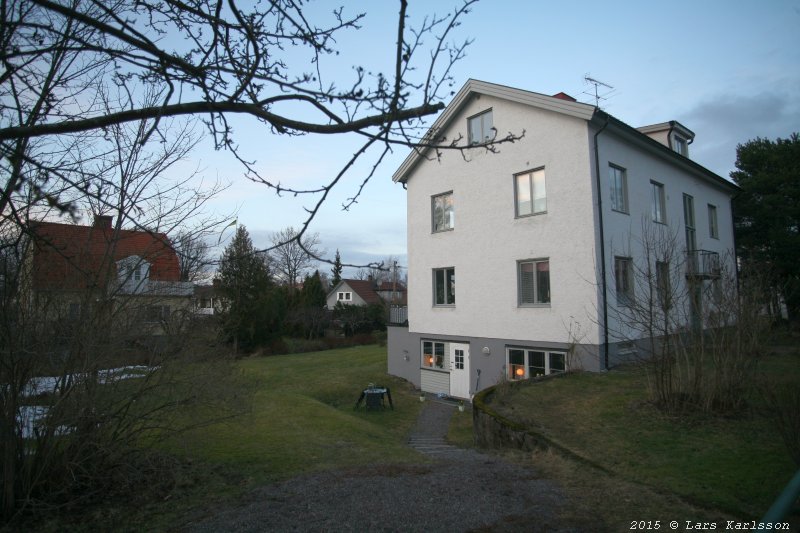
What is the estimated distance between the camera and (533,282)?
15.7m

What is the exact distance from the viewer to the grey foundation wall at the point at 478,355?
46.2 ft

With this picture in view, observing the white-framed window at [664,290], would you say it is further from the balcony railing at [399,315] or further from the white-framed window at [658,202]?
the balcony railing at [399,315]

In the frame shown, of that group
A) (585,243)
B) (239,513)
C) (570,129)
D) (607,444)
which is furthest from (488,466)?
(570,129)

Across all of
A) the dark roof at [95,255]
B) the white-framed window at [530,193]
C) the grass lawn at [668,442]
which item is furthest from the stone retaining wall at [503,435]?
the white-framed window at [530,193]

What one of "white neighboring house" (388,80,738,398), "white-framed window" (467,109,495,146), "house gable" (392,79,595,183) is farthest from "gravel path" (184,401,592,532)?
"white-framed window" (467,109,495,146)

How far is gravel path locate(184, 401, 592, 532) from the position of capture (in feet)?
15.4

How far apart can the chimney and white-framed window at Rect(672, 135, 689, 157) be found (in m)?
20.7

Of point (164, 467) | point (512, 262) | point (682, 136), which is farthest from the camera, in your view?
point (682, 136)

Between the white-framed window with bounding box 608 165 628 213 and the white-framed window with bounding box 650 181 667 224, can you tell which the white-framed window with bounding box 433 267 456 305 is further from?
the white-framed window with bounding box 650 181 667 224

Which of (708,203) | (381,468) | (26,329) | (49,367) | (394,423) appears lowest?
(394,423)

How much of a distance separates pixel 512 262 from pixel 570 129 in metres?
4.42

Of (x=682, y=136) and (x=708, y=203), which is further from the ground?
(x=682, y=136)

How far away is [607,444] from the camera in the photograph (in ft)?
24.8

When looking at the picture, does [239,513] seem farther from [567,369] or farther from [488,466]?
[567,369]
